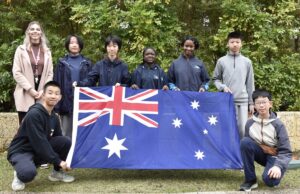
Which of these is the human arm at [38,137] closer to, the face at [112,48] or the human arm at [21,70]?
the human arm at [21,70]

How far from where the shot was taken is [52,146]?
16.6 feet

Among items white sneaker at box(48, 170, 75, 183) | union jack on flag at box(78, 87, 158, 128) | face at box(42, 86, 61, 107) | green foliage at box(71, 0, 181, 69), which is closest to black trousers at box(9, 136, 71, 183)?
white sneaker at box(48, 170, 75, 183)

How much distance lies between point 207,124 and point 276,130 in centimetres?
92

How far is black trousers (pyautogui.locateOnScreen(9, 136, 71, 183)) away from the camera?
4648 millimetres

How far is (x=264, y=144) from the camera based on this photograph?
5.01 metres

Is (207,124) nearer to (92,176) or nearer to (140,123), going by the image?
(140,123)

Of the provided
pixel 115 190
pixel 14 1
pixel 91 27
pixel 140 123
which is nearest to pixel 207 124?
pixel 140 123

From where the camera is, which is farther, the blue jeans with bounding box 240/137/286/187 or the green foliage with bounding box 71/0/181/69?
the green foliage with bounding box 71/0/181/69

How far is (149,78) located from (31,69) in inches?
62.8

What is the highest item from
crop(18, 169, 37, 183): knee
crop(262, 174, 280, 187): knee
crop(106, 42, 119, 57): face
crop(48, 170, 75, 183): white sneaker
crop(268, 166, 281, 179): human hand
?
crop(106, 42, 119, 57): face

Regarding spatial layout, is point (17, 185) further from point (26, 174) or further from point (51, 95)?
point (51, 95)

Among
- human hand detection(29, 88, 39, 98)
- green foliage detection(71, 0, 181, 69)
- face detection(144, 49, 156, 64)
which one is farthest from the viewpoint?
green foliage detection(71, 0, 181, 69)

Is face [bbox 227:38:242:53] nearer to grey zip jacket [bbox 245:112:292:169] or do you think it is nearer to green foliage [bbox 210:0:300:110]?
grey zip jacket [bbox 245:112:292:169]

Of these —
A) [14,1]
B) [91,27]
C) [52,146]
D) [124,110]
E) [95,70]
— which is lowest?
[52,146]
